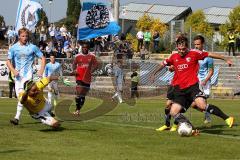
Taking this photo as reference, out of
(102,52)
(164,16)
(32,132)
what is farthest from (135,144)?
(164,16)

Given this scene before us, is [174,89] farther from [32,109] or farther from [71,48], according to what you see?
[71,48]

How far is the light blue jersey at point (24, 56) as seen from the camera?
573 inches

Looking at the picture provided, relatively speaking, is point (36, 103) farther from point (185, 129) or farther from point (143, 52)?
point (143, 52)

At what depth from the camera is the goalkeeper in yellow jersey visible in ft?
43.6

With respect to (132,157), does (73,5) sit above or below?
above

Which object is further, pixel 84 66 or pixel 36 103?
pixel 84 66

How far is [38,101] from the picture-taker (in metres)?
13.5

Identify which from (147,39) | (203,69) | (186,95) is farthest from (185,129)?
(147,39)

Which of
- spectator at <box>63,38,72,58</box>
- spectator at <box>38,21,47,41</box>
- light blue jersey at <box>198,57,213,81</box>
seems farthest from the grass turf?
spectator at <box>38,21,47,41</box>

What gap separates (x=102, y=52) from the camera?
40562mm

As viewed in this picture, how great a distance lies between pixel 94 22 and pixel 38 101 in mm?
15037

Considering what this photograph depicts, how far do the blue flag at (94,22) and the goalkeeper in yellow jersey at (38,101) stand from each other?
45.2ft

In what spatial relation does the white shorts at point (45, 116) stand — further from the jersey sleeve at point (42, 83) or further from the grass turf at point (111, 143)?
the jersey sleeve at point (42, 83)

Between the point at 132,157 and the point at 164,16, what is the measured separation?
90.7 metres
